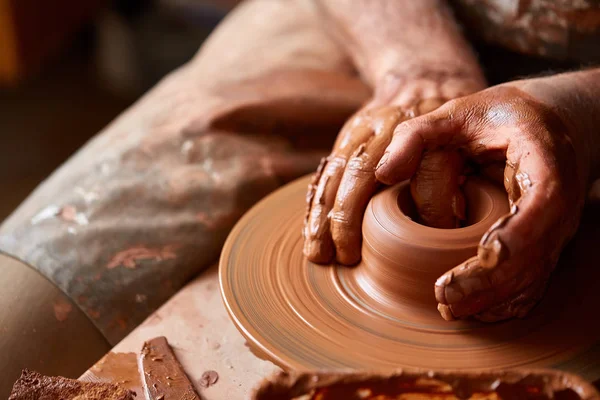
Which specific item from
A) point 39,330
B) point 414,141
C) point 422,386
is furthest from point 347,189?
point 39,330

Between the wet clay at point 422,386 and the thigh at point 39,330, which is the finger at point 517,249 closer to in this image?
the wet clay at point 422,386

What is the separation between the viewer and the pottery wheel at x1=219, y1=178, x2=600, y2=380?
111cm

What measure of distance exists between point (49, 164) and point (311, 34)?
7.36ft

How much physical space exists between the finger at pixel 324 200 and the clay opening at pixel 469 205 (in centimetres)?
14

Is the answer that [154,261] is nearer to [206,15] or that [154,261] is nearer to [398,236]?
[398,236]

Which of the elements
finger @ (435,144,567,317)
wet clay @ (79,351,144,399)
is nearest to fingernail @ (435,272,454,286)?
finger @ (435,144,567,317)

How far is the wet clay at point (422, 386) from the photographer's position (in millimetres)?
968

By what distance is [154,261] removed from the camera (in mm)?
1550

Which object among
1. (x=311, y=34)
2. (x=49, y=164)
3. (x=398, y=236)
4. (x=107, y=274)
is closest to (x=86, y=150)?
(x=107, y=274)

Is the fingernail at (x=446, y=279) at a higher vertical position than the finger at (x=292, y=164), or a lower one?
higher

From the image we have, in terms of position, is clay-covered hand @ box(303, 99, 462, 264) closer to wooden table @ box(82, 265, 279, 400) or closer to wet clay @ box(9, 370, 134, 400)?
wooden table @ box(82, 265, 279, 400)

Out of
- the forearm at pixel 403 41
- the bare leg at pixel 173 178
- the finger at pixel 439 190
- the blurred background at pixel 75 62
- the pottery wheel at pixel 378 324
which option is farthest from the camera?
the blurred background at pixel 75 62

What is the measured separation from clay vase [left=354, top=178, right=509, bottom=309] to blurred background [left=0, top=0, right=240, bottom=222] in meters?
2.96

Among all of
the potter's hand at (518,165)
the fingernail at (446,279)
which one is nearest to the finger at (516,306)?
the potter's hand at (518,165)
